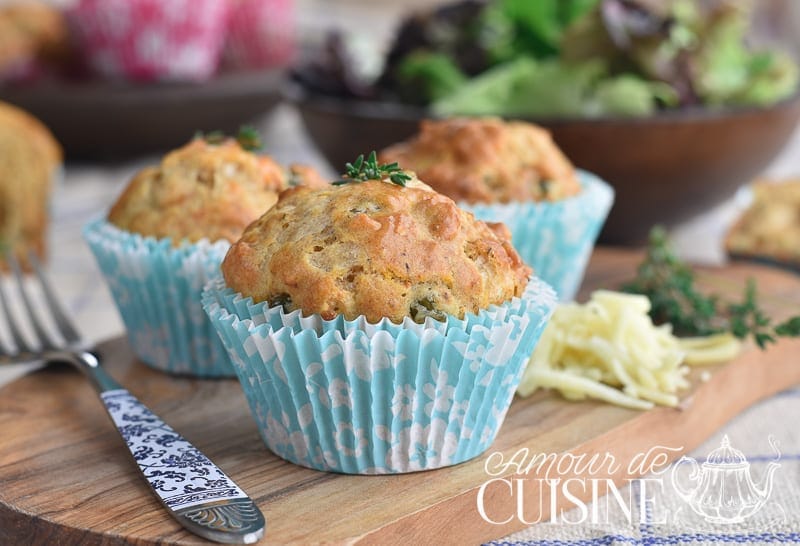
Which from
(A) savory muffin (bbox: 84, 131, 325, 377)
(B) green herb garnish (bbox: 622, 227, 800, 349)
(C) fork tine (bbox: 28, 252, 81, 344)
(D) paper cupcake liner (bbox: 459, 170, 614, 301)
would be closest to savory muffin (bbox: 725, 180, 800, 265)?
(B) green herb garnish (bbox: 622, 227, 800, 349)

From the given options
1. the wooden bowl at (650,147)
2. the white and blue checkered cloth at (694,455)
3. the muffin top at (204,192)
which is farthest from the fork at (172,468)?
the wooden bowl at (650,147)

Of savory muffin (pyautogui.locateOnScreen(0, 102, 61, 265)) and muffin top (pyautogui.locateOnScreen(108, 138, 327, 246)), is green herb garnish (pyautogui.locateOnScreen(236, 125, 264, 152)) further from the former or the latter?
savory muffin (pyautogui.locateOnScreen(0, 102, 61, 265))

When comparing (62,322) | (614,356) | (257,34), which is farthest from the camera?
(257,34)

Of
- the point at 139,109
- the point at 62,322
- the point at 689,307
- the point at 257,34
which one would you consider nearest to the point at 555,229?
the point at 689,307

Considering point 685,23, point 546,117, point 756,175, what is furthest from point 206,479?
point 685,23

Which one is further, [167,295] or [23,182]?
[23,182]

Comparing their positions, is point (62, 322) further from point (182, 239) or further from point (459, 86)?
point (459, 86)
